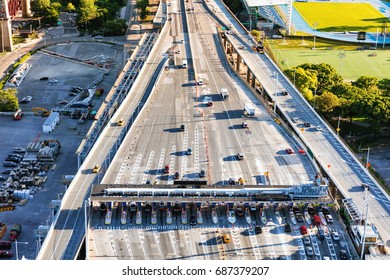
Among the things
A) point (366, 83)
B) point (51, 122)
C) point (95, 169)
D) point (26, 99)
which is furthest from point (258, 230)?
point (26, 99)

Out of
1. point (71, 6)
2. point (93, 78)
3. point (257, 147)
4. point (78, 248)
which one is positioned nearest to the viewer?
point (78, 248)

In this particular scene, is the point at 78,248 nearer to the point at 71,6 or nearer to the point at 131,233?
the point at 131,233

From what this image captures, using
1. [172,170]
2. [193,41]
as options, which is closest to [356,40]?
[193,41]

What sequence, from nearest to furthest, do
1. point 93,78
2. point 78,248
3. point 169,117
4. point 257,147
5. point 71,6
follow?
point 78,248 → point 257,147 → point 169,117 → point 93,78 → point 71,6

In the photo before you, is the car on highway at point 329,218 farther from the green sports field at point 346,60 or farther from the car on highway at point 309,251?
the green sports field at point 346,60

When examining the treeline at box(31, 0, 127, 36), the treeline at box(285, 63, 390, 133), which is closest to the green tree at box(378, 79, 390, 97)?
the treeline at box(285, 63, 390, 133)

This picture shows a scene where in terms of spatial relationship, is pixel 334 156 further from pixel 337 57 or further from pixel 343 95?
pixel 337 57
